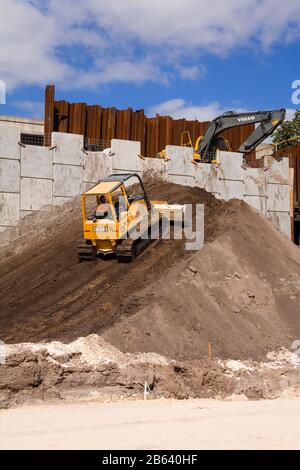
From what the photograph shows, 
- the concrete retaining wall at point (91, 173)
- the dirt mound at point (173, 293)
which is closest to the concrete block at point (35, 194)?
the concrete retaining wall at point (91, 173)

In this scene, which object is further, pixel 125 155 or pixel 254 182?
pixel 254 182

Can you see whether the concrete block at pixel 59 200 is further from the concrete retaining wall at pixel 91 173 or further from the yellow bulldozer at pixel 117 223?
the yellow bulldozer at pixel 117 223

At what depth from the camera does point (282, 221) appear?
24.9 meters

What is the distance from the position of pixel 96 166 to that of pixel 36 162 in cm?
206

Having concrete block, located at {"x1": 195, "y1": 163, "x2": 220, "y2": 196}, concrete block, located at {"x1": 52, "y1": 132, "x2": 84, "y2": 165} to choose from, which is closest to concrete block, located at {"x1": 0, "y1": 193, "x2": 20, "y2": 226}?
concrete block, located at {"x1": 52, "y1": 132, "x2": 84, "y2": 165}

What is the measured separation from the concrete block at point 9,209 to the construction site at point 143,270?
31 millimetres

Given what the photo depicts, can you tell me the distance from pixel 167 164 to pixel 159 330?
34.7ft

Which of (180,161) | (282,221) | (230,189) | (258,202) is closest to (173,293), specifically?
(180,161)

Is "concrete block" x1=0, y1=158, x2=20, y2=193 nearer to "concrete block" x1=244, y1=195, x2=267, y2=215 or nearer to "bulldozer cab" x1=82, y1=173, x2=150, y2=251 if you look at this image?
"bulldozer cab" x1=82, y1=173, x2=150, y2=251

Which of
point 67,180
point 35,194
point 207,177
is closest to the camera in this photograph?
point 35,194

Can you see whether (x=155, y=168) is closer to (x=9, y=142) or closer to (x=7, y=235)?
(x=9, y=142)
